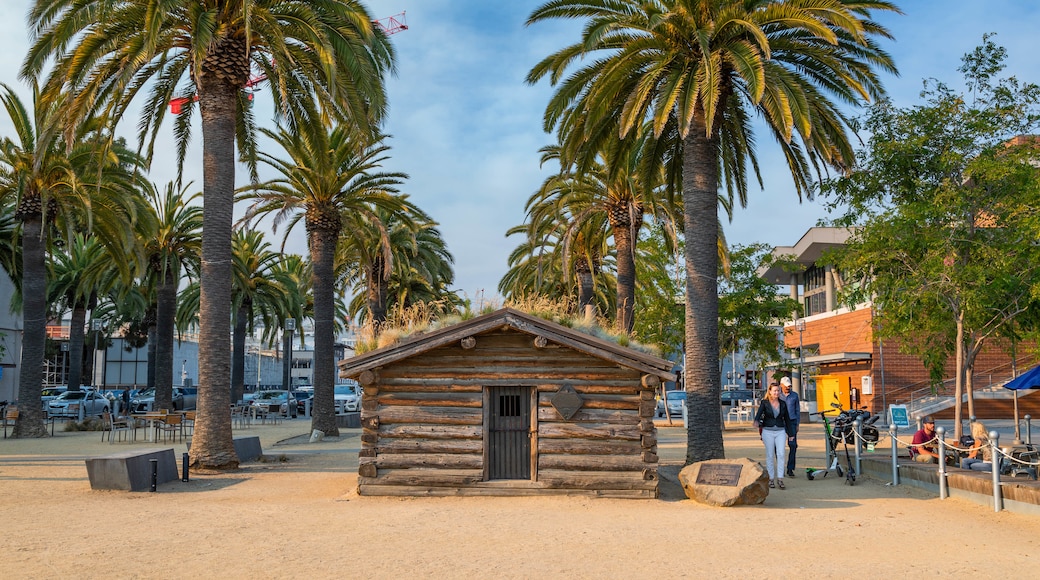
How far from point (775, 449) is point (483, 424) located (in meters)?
5.18

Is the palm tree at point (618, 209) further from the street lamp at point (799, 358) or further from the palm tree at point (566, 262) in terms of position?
the street lamp at point (799, 358)

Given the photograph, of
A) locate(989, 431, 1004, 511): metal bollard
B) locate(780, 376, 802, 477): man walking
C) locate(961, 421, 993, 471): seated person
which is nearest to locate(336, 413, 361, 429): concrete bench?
locate(780, 376, 802, 477): man walking

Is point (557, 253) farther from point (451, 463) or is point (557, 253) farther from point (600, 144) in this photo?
point (451, 463)

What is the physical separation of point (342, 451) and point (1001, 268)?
631 inches

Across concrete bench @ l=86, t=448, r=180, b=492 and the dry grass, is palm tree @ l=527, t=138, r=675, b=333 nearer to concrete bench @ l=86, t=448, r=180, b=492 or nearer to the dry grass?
the dry grass

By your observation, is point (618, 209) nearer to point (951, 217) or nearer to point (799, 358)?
point (951, 217)

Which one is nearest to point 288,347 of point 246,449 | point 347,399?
point 347,399

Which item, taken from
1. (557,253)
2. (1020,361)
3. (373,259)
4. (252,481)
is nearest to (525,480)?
(252,481)

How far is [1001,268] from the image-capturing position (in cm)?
1758

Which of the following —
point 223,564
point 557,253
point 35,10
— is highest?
point 35,10

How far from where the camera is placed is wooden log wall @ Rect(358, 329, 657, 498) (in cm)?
1388

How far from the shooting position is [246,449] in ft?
63.8

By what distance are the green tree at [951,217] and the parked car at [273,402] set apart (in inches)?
1057

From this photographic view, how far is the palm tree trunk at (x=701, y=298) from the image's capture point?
54.4 ft
